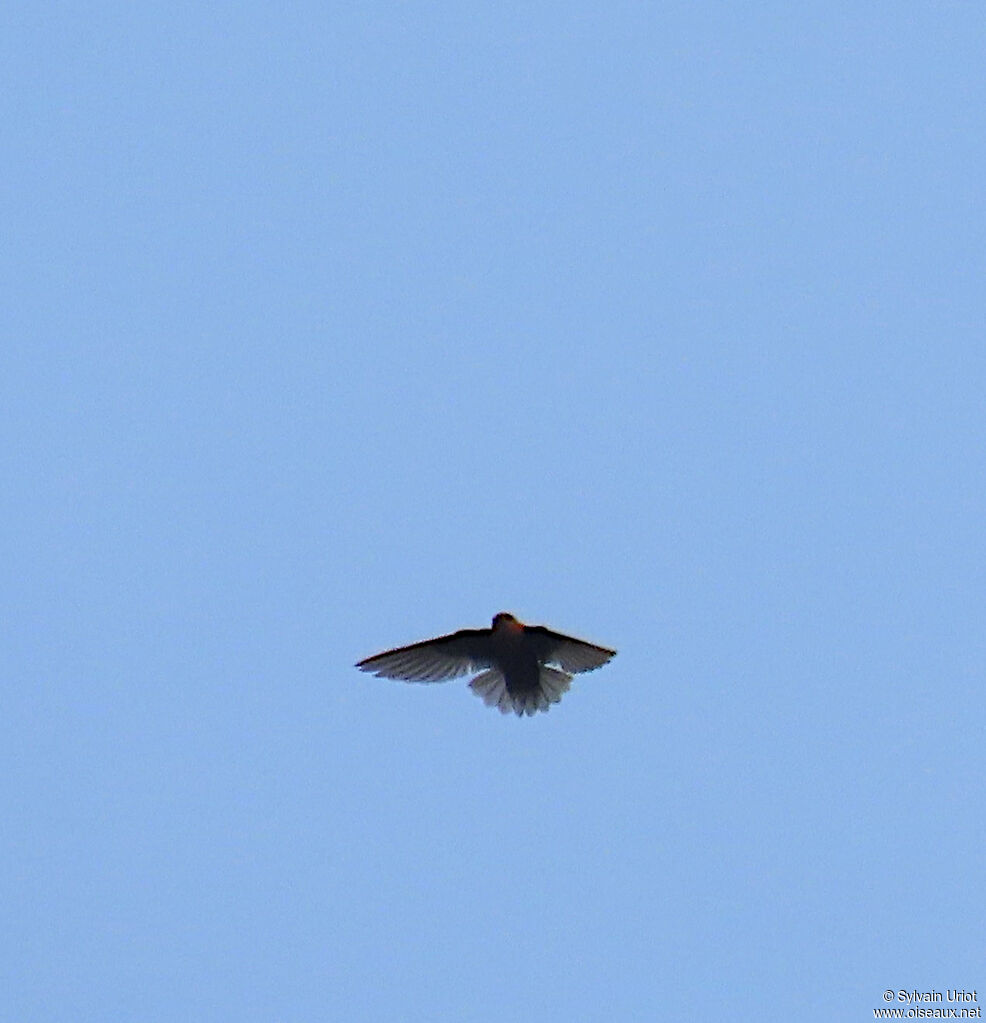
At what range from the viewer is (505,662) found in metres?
26.6

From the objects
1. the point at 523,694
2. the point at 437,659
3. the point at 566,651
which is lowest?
the point at 523,694

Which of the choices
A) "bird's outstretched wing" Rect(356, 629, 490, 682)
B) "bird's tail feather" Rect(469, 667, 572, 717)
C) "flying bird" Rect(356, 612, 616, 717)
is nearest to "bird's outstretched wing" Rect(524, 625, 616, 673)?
"flying bird" Rect(356, 612, 616, 717)

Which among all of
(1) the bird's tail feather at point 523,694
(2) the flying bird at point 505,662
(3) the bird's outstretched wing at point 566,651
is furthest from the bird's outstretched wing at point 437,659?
(3) the bird's outstretched wing at point 566,651

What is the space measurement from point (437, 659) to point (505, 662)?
1125 millimetres

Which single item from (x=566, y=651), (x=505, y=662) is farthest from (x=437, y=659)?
(x=566, y=651)

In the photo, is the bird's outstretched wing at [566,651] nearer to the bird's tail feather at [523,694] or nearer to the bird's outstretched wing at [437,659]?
the bird's tail feather at [523,694]

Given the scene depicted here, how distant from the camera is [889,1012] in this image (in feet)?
71.5

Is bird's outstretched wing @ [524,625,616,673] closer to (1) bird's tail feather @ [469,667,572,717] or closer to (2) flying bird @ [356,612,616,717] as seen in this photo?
(2) flying bird @ [356,612,616,717]

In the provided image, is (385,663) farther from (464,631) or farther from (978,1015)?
(978,1015)

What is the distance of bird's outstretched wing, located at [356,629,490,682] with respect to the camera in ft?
85.8

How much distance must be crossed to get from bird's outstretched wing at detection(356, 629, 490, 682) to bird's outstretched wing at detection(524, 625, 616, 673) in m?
0.84

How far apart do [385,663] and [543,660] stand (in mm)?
2573

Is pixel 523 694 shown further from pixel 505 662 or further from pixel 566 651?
pixel 566 651

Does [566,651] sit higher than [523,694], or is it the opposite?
[566,651]
